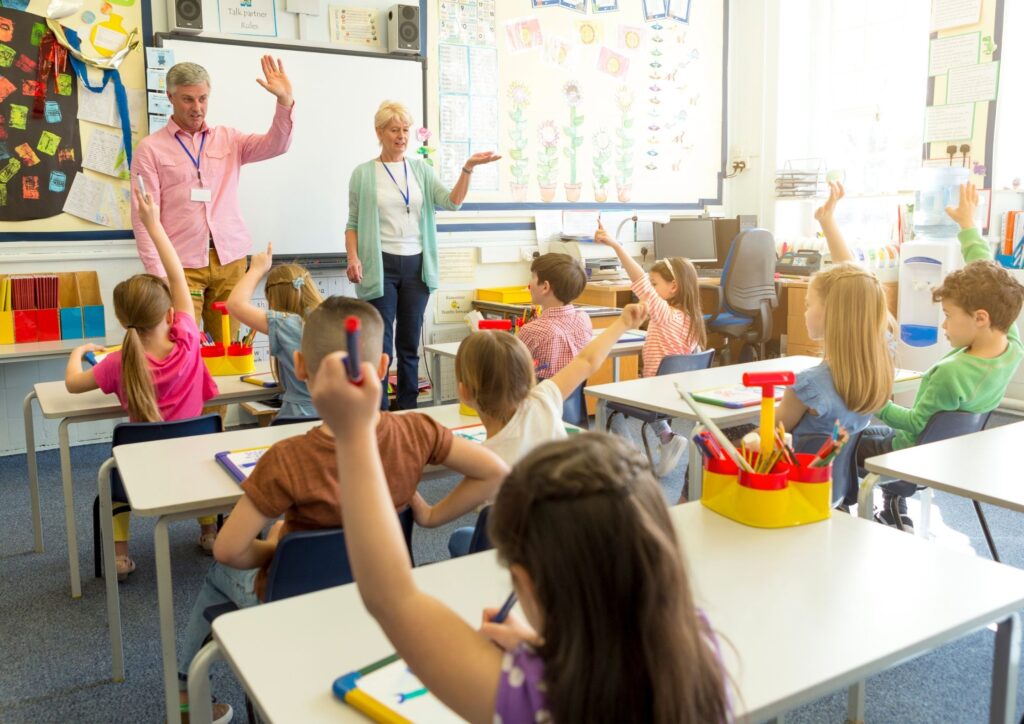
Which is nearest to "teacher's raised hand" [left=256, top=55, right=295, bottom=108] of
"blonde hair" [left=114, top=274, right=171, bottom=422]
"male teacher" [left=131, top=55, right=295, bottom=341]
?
"male teacher" [left=131, top=55, right=295, bottom=341]

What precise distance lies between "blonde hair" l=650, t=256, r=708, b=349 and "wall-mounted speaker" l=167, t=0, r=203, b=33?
2759 mm

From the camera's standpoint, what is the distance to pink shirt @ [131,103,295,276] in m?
4.30

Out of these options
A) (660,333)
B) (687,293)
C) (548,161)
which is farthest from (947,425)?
(548,161)

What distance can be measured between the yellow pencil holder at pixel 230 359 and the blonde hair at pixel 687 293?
5.98ft

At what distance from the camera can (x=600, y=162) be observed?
637 cm

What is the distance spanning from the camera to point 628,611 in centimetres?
76

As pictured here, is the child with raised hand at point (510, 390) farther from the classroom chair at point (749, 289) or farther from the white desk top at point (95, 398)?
the classroom chair at point (749, 289)

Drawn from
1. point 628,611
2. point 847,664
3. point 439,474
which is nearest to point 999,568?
point 847,664

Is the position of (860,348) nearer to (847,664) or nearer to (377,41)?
(847,664)

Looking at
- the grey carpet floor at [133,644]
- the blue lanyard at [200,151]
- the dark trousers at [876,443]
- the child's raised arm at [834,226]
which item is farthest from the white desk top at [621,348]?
the blue lanyard at [200,151]

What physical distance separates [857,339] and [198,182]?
128 inches

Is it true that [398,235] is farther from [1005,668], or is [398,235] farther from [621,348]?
[1005,668]

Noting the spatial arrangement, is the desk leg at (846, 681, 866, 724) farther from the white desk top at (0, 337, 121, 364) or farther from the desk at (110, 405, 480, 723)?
the white desk top at (0, 337, 121, 364)

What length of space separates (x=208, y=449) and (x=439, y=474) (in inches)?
22.7
